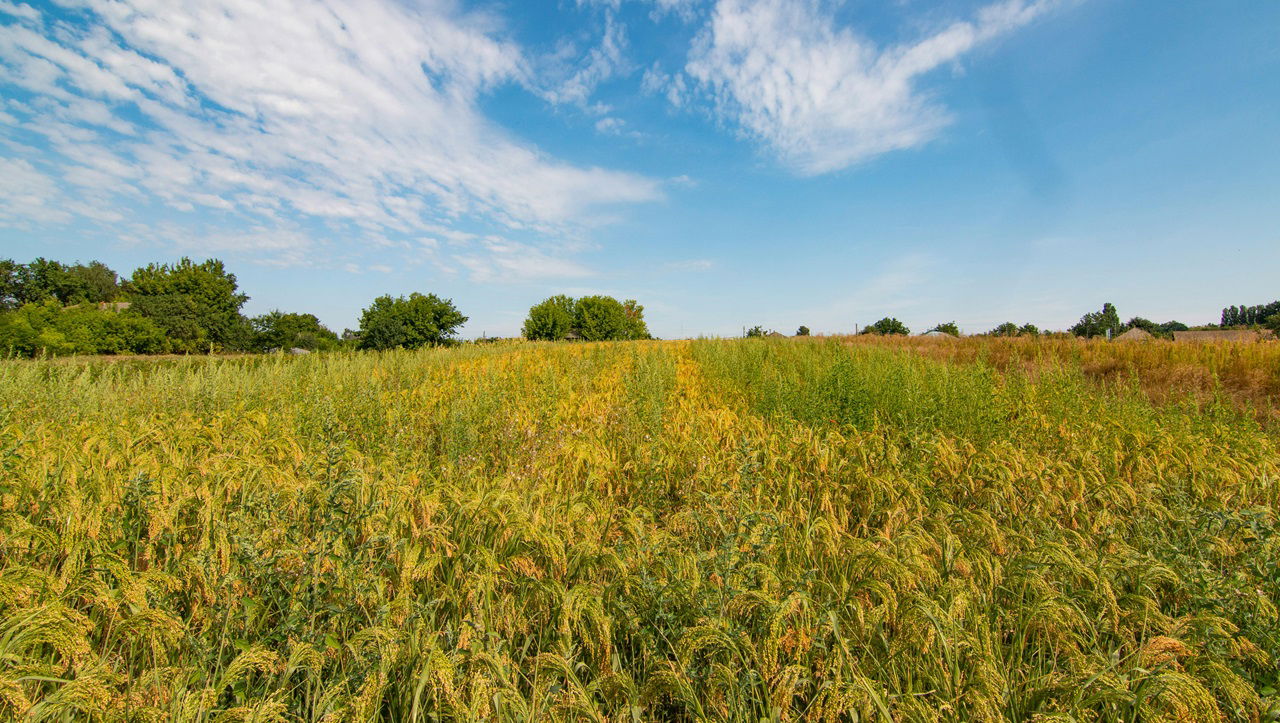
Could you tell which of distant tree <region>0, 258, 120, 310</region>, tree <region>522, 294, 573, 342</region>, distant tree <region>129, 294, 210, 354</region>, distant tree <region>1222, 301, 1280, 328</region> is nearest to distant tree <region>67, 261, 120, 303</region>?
distant tree <region>0, 258, 120, 310</region>

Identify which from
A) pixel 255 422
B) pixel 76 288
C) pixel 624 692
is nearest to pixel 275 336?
pixel 76 288

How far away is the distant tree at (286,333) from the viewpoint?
65344mm

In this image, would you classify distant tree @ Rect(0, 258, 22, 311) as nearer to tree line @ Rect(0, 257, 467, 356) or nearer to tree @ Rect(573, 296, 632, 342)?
tree line @ Rect(0, 257, 467, 356)

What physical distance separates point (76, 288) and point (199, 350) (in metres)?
36.0

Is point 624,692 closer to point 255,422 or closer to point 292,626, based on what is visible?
point 292,626

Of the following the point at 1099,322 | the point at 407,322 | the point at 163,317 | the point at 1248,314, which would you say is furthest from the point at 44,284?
the point at 1248,314

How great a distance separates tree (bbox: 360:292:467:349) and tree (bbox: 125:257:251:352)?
1059 inches

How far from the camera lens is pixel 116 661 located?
1.73 metres

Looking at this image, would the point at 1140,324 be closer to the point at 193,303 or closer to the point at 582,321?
the point at 582,321

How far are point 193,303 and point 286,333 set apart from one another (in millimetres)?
21914

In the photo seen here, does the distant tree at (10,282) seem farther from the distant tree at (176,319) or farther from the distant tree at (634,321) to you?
the distant tree at (634,321)

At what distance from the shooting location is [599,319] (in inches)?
2395

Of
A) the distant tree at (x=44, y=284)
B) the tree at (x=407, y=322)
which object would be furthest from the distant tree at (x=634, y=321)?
the distant tree at (x=44, y=284)

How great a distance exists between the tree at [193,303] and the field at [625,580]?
58875mm
